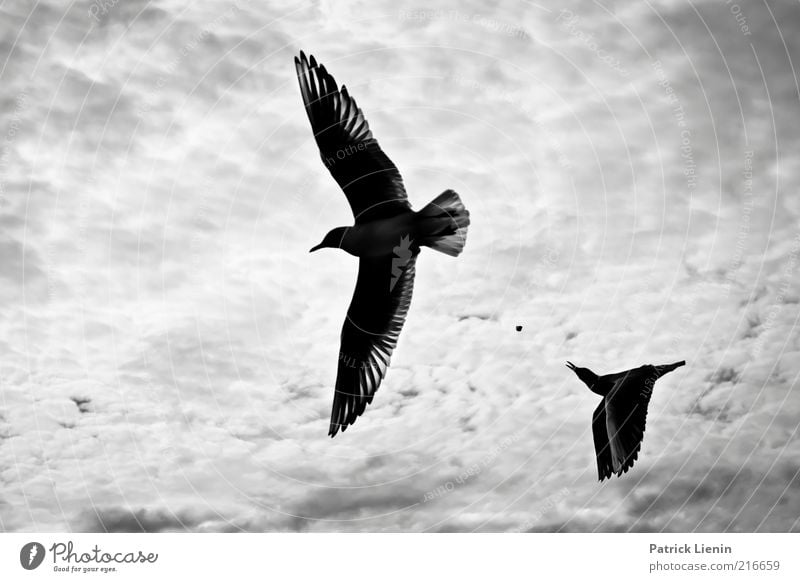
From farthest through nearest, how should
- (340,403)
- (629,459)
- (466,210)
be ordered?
(340,403), (629,459), (466,210)

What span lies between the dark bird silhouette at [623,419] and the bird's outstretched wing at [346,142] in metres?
5.19

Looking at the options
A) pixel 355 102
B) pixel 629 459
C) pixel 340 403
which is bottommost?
pixel 629 459

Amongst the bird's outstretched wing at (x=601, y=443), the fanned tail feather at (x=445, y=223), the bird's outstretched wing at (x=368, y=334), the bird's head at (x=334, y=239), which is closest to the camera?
the fanned tail feather at (x=445, y=223)

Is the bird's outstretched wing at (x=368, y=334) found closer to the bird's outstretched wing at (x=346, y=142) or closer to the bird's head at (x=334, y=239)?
the bird's head at (x=334, y=239)

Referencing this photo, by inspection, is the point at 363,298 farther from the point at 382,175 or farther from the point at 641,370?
the point at 641,370

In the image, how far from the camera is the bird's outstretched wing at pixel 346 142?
12234 millimetres

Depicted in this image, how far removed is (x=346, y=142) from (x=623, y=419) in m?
6.84

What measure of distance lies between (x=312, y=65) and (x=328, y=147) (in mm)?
1343

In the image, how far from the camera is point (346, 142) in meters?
12.2

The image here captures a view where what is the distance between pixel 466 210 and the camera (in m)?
12.2

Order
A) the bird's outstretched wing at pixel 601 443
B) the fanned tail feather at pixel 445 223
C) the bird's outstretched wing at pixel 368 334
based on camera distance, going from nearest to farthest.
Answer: the fanned tail feather at pixel 445 223 → the bird's outstretched wing at pixel 601 443 → the bird's outstretched wing at pixel 368 334

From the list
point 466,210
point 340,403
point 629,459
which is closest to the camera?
point 466,210

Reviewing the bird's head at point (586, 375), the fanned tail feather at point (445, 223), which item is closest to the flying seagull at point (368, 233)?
the fanned tail feather at point (445, 223)
